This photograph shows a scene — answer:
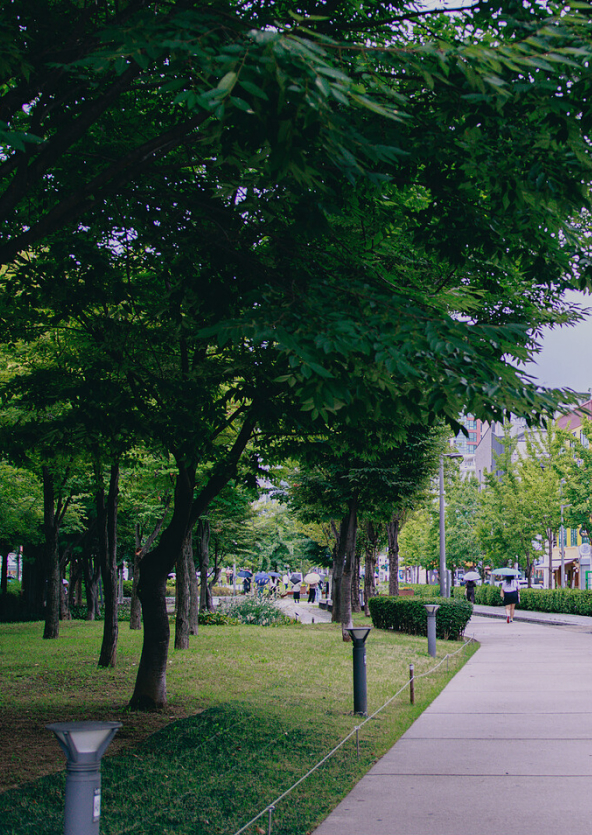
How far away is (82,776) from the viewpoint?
3.59 meters

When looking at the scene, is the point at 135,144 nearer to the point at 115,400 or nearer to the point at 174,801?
the point at 115,400

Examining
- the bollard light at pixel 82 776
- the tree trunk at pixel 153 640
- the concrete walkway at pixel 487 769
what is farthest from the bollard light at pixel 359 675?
the bollard light at pixel 82 776

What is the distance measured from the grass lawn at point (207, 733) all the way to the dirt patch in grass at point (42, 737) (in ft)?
0.06

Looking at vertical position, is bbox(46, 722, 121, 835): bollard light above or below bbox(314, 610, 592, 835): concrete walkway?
above

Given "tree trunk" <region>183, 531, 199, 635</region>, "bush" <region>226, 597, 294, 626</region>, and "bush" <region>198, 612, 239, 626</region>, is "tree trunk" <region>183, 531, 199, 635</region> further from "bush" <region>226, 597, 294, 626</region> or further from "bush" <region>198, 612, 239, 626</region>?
"bush" <region>226, 597, 294, 626</region>

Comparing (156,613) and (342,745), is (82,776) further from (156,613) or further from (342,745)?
(156,613)

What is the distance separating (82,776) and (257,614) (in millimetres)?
24978

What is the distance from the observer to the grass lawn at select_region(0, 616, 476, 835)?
5910mm

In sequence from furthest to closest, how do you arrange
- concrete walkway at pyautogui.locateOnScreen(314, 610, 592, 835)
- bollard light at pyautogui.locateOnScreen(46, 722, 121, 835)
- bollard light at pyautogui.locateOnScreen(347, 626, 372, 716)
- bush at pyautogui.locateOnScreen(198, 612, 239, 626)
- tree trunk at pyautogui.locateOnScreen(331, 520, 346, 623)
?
1. bush at pyautogui.locateOnScreen(198, 612, 239, 626)
2. tree trunk at pyautogui.locateOnScreen(331, 520, 346, 623)
3. bollard light at pyautogui.locateOnScreen(347, 626, 372, 716)
4. concrete walkway at pyautogui.locateOnScreen(314, 610, 592, 835)
5. bollard light at pyautogui.locateOnScreen(46, 722, 121, 835)

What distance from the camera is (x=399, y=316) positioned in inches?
218

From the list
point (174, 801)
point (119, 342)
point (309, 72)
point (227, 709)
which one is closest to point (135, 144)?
point (119, 342)

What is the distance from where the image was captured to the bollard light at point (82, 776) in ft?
11.7

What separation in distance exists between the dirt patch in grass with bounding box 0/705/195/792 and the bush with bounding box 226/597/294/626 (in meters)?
17.8

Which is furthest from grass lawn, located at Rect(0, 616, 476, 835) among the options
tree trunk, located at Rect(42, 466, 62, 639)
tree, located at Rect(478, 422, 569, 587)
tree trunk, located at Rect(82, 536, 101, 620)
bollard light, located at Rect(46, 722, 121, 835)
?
tree, located at Rect(478, 422, 569, 587)
